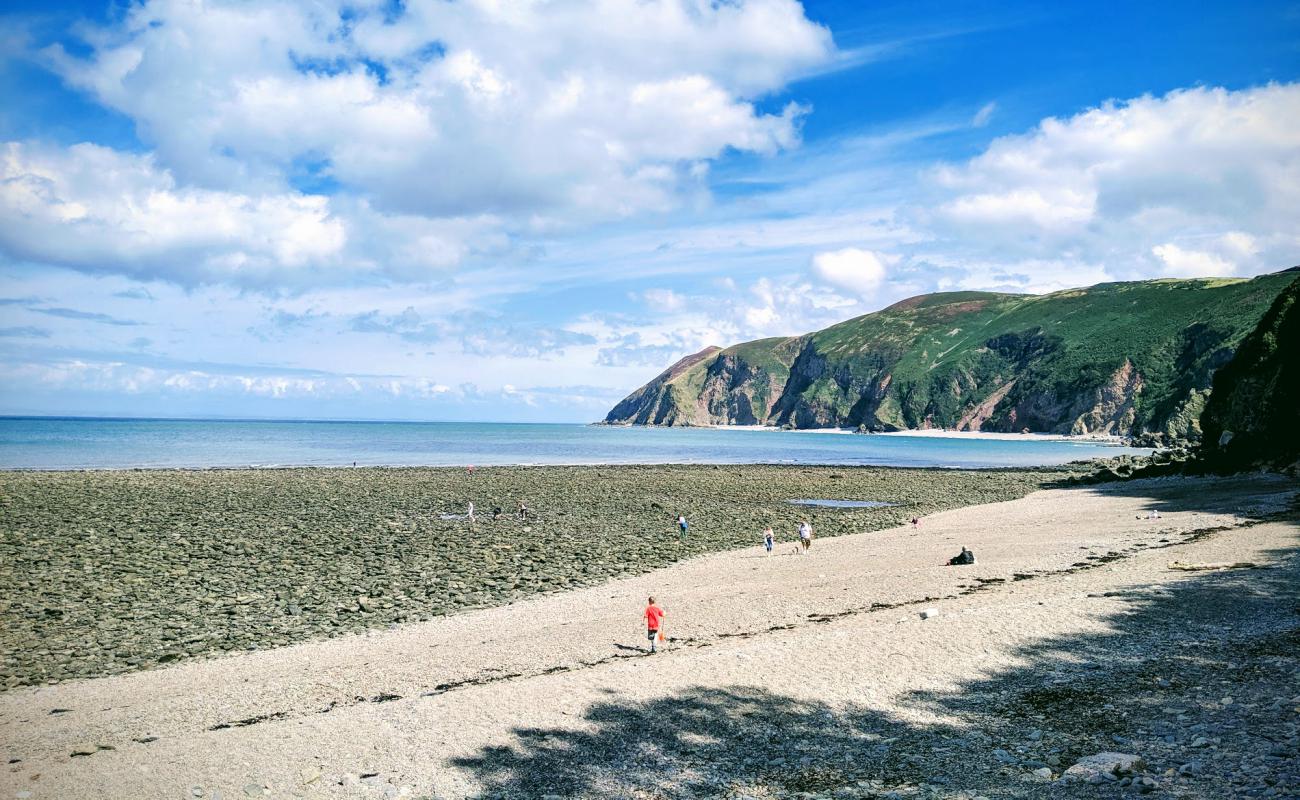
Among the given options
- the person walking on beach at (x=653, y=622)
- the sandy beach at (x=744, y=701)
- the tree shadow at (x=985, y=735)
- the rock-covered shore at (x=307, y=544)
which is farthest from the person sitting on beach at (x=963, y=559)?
the person walking on beach at (x=653, y=622)

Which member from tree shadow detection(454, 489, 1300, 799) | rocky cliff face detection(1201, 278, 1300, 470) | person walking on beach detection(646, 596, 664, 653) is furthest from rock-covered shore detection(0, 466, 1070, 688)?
rocky cliff face detection(1201, 278, 1300, 470)

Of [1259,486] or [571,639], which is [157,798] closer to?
[571,639]

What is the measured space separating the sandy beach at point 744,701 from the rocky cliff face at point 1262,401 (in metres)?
31.3

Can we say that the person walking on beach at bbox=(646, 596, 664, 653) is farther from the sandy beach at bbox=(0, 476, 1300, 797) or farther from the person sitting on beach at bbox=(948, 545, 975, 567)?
A: the person sitting on beach at bbox=(948, 545, 975, 567)

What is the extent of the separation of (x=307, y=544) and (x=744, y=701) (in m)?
25.8

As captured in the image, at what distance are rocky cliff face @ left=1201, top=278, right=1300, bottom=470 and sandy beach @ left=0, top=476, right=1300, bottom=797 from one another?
1232 inches

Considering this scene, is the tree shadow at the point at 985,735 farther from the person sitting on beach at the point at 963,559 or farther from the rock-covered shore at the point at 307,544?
the rock-covered shore at the point at 307,544

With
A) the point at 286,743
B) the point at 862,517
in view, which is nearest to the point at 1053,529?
the point at 862,517

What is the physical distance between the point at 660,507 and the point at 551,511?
7.39 m

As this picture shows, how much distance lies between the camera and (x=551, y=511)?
154ft

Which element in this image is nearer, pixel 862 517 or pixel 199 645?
pixel 199 645

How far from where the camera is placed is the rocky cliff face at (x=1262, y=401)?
45.6 m

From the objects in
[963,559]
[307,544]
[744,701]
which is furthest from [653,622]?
[307,544]

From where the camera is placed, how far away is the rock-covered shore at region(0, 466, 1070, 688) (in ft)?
65.7
